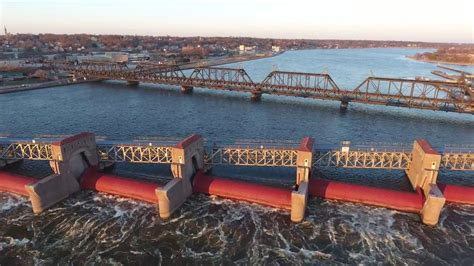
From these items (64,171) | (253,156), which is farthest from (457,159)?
(64,171)

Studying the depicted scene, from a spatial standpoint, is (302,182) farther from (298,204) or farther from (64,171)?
(64,171)

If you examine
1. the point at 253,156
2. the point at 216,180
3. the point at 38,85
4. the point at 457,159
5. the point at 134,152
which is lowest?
the point at 38,85

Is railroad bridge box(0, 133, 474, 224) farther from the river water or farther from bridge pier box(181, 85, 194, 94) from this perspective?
bridge pier box(181, 85, 194, 94)

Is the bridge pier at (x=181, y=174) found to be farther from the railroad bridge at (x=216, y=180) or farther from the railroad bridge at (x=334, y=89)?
the railroad bridge at (x=334, y=89)

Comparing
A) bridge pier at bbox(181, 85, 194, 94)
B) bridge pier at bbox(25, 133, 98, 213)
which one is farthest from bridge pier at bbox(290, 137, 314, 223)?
bridge pier at bbox(181, 85, 194, 94)

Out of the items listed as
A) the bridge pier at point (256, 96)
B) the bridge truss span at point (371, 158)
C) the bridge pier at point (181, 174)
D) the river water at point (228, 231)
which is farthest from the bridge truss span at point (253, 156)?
the bridge pier at point (256, 96)

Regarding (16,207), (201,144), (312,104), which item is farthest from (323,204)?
(312,104)
